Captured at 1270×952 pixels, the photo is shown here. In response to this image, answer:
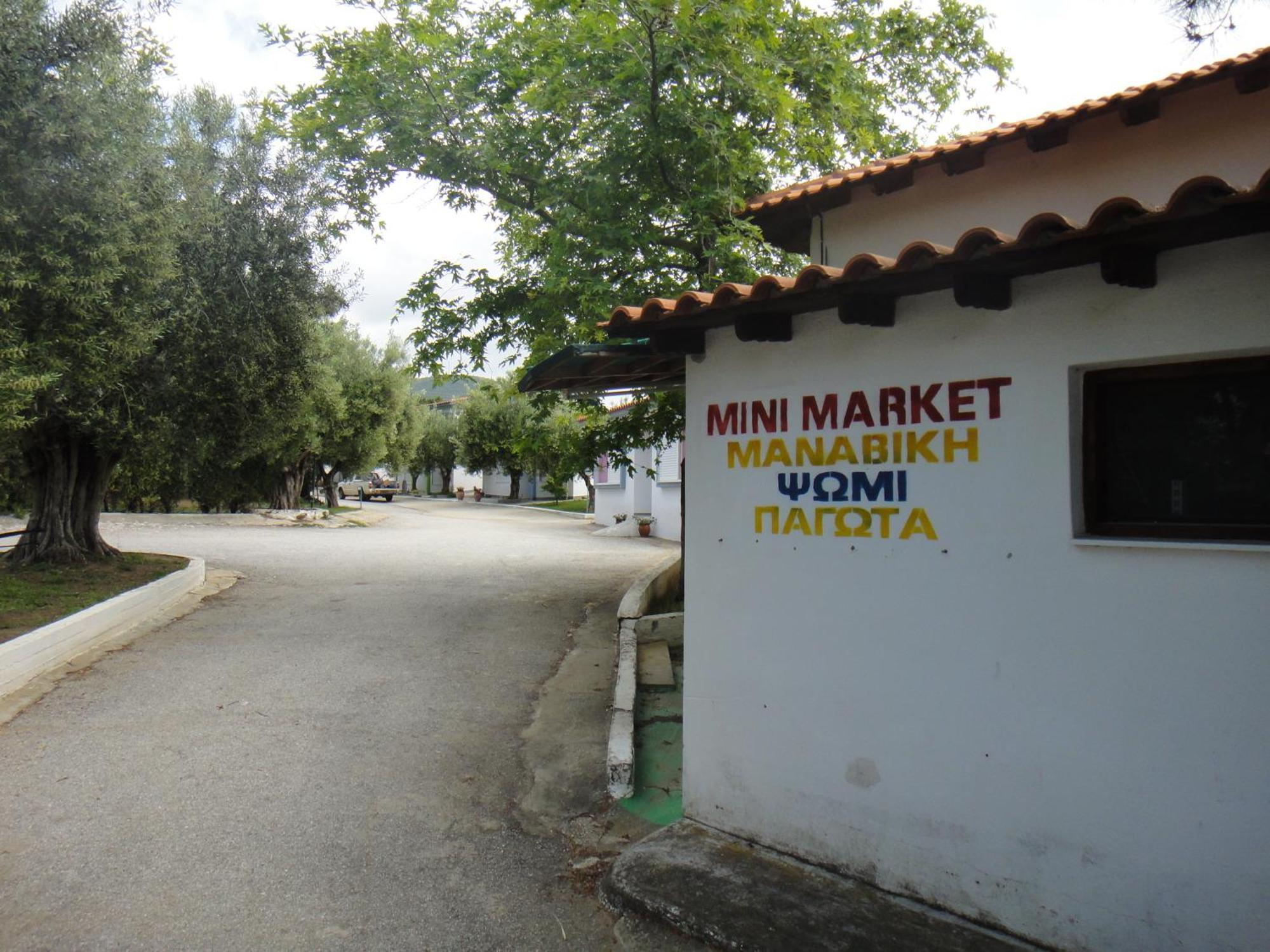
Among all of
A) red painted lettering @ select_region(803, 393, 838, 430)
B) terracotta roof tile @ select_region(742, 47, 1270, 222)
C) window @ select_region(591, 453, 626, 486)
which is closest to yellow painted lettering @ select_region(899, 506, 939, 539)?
red painted lettering @ select_region(803, 393, 838, 430)

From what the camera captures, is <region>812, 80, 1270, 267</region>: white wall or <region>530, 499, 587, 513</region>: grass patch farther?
<region>530, 499, 587, 513</region>: grass patch

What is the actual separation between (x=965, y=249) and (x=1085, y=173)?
14.4ft

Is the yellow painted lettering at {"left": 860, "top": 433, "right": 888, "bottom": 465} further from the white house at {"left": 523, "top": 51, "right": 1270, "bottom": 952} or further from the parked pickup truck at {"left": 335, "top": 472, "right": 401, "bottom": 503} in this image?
the parked pickup truck at {"left": 335, "top": 472, "right": 401, "bottom": 503}

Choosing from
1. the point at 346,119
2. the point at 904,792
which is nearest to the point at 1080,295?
the point at 904,792

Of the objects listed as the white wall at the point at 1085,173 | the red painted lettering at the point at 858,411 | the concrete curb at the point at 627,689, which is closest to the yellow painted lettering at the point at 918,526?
the red painted lettering at the point at 858,411

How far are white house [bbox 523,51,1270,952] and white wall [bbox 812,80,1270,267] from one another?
3039 millimetres

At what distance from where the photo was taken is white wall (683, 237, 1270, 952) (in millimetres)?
3238

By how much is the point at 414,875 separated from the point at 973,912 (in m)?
2.58

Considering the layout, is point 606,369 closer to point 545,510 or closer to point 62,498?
point 62,498

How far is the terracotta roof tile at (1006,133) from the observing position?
607 cm

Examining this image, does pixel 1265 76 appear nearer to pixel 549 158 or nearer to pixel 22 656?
pixel 549 158

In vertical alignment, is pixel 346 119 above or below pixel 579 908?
above

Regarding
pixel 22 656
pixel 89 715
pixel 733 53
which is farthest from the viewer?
pixel 733 53

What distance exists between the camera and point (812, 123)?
414 inches
